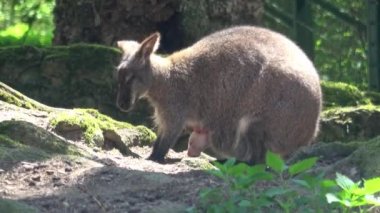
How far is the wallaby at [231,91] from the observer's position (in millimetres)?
7820

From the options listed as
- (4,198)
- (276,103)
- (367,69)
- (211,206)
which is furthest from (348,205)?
(367,69)

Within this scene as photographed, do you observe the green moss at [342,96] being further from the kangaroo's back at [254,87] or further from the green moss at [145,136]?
the green moss at [145,136]

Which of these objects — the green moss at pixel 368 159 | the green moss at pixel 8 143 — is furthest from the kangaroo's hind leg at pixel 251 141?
the green moss at pixel 8 143

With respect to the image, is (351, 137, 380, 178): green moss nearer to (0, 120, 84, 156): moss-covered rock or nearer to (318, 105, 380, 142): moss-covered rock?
(0, 120, 84, 156): moss-covered rock

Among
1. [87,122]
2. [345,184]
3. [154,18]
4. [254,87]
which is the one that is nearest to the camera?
[345,184]

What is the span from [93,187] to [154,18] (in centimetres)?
437

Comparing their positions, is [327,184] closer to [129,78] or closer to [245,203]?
[245,203]

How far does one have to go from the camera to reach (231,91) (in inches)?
319

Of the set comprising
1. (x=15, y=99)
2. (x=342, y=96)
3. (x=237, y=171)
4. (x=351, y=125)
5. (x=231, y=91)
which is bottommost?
(x=15, y=99)

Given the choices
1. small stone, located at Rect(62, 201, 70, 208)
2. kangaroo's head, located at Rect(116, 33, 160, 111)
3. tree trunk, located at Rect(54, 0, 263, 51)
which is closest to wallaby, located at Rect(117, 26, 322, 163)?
kangaroo's head, located at Rect(116, 33, 160, 111)

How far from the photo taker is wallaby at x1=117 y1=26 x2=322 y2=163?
7820 mm

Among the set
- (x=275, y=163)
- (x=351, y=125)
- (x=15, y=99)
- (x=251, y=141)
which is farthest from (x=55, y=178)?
(x=351, y=125)

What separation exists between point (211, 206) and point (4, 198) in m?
0.99

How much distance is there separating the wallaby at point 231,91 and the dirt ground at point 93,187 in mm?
1539
